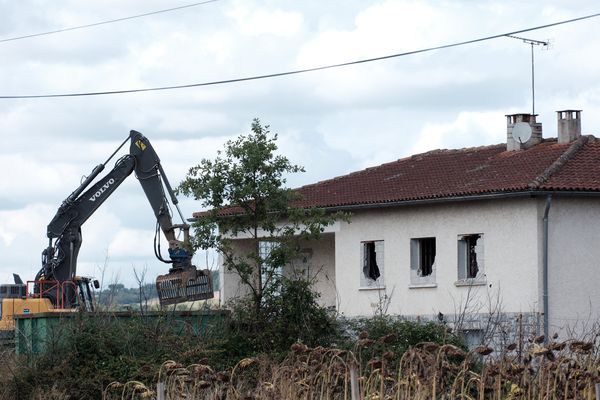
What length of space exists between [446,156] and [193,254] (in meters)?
12.4

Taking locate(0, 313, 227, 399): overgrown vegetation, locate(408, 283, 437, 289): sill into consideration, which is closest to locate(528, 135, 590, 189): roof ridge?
locate(408, 283, 437, 289): sill

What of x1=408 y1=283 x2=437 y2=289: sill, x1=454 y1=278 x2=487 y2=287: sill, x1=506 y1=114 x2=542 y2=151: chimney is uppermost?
x1=506 y1=114 x2=542 y2=151: chimney

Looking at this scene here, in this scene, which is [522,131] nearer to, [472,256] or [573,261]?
[472,256]

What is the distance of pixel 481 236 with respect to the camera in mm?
32906

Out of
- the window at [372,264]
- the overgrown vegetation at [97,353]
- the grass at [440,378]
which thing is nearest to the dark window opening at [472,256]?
the window at [372,264]

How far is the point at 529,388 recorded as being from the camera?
42.6 ft

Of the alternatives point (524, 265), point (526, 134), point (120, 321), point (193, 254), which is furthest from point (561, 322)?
point (120, 321)

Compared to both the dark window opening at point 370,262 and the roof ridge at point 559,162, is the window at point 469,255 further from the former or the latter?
the dark window opening at point 370,262

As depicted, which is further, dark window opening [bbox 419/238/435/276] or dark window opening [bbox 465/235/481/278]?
dark window opening [bbox 419/238/435/276]

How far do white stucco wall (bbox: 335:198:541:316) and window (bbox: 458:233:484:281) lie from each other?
0.16m

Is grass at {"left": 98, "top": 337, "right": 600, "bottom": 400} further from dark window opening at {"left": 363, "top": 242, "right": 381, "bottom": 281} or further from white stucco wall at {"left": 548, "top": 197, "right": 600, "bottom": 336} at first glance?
dark window opening at {"left": 363, "top": 242, "right": 381, "bottom": 281}

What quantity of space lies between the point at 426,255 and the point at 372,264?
6.82ft

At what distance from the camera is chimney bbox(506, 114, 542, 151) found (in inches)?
1420

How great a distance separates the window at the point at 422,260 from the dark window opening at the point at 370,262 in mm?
1596
